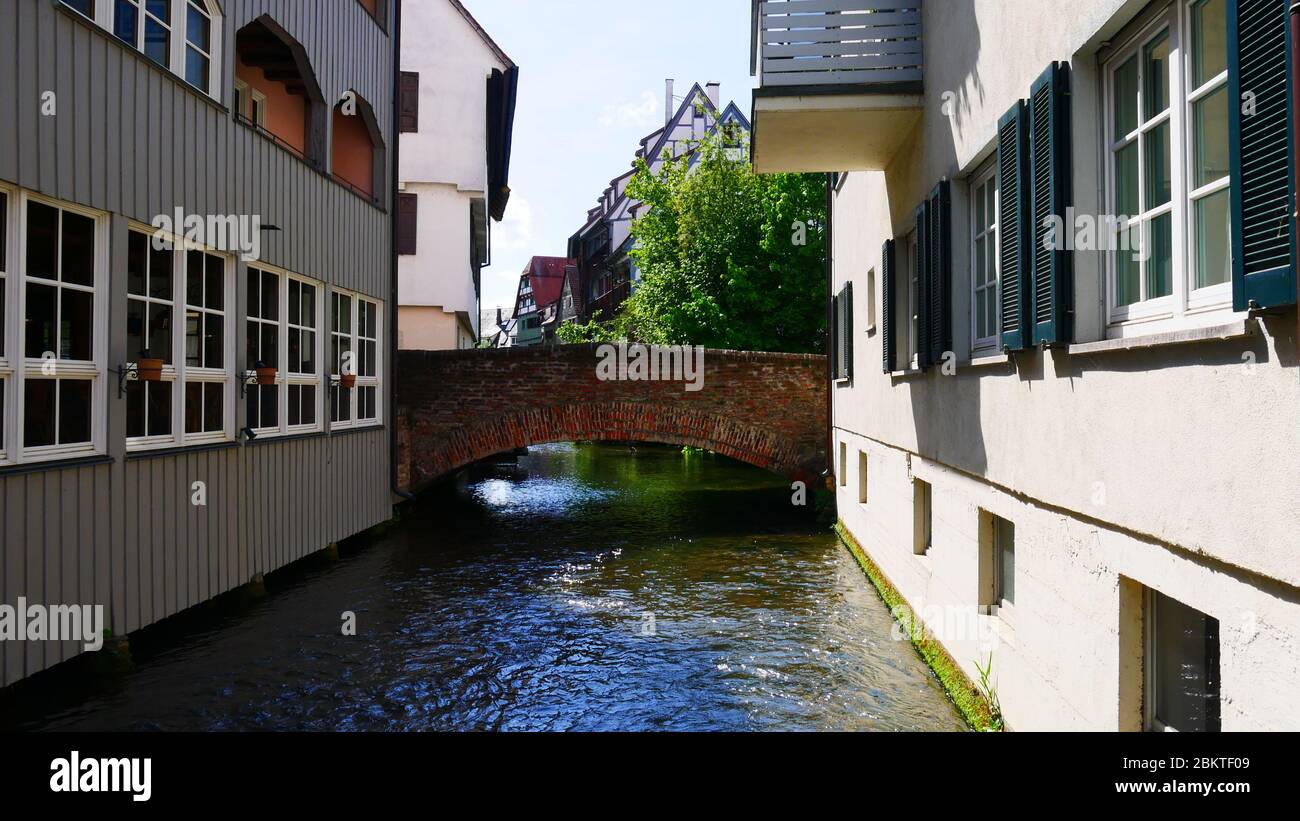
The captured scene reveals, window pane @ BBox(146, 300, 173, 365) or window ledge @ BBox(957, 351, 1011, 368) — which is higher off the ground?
window pane @ BBox(146, 300, 173, 365)

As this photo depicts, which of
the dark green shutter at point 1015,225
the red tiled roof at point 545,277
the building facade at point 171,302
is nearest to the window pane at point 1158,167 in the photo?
the dark green shutter at point 1015,225

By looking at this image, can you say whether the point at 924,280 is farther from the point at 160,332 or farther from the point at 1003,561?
the point at 160,332

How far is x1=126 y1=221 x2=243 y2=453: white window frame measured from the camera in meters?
7.63

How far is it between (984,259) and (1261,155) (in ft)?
12.7

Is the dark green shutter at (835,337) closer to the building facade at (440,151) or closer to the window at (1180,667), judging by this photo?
the building facade at (440,151)

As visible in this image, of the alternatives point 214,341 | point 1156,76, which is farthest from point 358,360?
point 1156,76

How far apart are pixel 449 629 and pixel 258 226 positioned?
4.21 m

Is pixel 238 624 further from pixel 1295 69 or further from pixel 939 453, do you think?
pixel 1295 69

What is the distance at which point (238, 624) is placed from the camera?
8750mm

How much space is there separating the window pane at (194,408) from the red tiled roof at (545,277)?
6634 cm

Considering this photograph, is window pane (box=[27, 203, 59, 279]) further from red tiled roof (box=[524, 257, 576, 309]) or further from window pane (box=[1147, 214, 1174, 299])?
red tiled roof (box=[524, 257, 576, 309])

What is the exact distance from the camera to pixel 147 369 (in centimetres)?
718

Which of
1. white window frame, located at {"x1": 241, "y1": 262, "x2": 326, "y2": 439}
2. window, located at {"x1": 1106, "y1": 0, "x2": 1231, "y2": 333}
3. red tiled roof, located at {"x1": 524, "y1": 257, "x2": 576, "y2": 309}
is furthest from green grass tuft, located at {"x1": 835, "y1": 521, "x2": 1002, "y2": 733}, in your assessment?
red tiled roof, located at {"x1": 524, "y1": 257, "x2": 576, "y2": 309}
